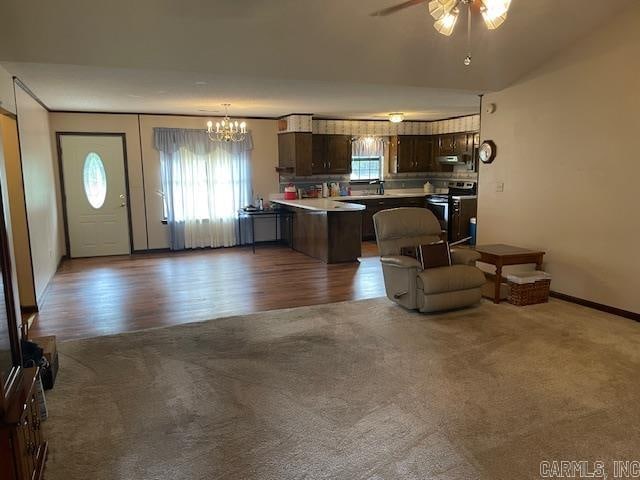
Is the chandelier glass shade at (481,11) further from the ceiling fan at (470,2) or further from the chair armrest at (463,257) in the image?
the chair armrest at (463,257)

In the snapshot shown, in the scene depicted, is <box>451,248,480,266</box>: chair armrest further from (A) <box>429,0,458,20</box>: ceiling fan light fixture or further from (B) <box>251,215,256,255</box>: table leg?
(B) <box>251,215,256,255</box>: table leg

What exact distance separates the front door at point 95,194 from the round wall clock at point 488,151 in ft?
18.7

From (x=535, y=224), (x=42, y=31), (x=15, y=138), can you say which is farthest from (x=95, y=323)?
(x=535, y=224)

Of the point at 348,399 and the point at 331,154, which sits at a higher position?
the point at 331,154

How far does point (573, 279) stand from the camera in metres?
5.02

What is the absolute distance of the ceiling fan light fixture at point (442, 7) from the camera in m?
2.73

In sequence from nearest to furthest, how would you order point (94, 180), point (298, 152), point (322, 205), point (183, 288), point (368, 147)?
point (183, 288) < point (322, 205) < point (94, 180) < point (298, 152) < point (368, 147)

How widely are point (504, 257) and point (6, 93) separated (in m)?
5.02

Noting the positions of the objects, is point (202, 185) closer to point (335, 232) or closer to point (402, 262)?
point (335, 232)

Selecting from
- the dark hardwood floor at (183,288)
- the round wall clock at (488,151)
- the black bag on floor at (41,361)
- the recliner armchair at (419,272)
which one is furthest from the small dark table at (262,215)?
the black bag on floor at (41,361)

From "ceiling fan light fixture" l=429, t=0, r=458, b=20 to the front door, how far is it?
21.1 ft

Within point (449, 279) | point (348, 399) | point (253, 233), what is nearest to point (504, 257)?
point (449, 279)

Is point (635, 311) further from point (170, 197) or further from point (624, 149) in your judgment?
point (170, 197)

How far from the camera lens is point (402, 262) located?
4.55m
